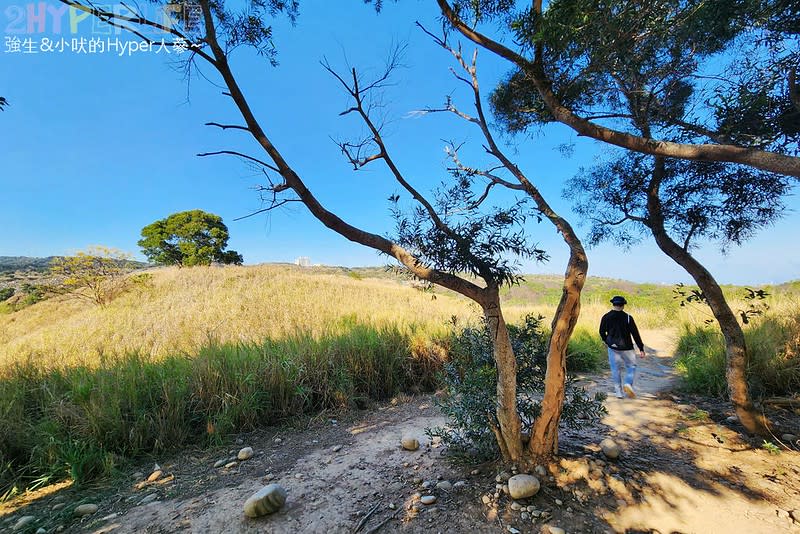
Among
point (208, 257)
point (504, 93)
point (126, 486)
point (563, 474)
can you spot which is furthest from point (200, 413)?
point (208, 257)

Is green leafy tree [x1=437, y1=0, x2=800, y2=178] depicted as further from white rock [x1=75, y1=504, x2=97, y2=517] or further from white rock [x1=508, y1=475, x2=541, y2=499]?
white rock [x1=75, y1=504, x2=97, y2=517]

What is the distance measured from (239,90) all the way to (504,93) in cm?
313

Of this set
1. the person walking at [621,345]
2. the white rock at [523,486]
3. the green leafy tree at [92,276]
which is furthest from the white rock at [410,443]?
the green leafy tree at [92,276]

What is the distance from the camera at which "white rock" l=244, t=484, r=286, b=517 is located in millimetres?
2236

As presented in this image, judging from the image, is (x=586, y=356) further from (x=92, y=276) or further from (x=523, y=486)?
(x=92, y=276)

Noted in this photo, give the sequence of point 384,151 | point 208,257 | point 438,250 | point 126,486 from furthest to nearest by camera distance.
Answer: point 208,257 → point 126,486 → point 384,151 → point 438,250

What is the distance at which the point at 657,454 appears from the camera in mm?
2914

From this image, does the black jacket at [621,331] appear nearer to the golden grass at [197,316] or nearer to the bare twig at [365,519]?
the golden grass at [197,316]

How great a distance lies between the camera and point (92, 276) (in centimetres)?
1285

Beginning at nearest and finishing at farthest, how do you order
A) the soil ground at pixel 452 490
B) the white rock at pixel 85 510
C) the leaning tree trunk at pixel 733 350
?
1. the soil ground at pixel 452 490
2. the white rock at pixel 85 510
3. the leaning tree trunk at pixel 733 350

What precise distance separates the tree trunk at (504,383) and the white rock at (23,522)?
12.0 feet

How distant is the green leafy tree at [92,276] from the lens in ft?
41.3

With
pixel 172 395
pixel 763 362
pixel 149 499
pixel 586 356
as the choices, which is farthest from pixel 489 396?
A: pixel 586 356

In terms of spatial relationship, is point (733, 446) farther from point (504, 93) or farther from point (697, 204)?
point (504, 93)
